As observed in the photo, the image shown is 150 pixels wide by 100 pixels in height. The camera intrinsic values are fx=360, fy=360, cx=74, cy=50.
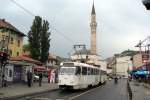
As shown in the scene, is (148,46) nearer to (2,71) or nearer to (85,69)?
(85,69)

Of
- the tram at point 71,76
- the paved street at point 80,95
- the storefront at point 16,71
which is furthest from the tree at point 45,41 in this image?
the paved street at point 80,95

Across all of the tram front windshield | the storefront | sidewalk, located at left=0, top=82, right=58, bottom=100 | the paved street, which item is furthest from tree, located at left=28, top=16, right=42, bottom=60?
the paved street

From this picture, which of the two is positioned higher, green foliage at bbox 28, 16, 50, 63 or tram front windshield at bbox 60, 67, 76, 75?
green foliage at bbox 28, 16, 50, 63

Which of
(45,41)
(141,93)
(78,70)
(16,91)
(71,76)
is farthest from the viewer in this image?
(45,41)

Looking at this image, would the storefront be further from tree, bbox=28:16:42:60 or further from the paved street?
tree, bbox=28:16:42:60

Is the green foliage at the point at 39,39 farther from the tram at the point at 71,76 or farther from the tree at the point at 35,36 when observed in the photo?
the tram at the point at 71,76

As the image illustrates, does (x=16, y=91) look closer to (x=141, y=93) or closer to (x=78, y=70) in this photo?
(x=78, y=70)

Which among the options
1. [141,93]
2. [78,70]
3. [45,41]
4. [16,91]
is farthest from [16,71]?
[45,41]

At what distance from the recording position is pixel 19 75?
151 ft

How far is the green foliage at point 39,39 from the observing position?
7800 cm

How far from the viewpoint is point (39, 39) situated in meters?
79.3

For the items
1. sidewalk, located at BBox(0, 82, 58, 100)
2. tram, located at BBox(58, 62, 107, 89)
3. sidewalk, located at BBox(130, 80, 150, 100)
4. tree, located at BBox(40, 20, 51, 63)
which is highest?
tree, located at BBox(40, 20, 51, 63)

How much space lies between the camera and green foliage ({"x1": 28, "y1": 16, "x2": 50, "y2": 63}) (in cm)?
7800

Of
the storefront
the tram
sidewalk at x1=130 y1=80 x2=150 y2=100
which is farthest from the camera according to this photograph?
the storefront
